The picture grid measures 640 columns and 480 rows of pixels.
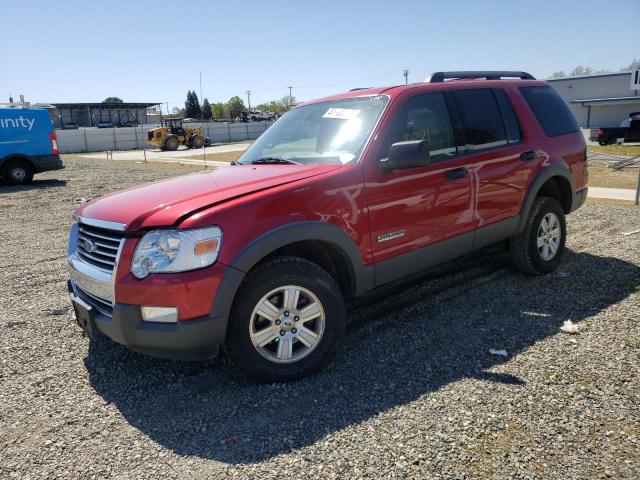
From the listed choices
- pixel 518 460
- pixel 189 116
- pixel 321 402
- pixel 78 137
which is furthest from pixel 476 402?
pixel 189 116

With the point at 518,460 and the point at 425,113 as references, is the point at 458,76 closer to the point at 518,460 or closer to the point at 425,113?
the point at 425,113

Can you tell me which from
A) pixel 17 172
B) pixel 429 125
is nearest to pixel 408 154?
pixel 429 125

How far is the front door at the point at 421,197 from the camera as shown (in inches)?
148

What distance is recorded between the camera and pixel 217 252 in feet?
9.89

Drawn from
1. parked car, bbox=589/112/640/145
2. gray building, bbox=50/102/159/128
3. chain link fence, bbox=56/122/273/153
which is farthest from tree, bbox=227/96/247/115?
parked car, bbox=589/112/640/145

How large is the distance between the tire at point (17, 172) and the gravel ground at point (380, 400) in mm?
12549

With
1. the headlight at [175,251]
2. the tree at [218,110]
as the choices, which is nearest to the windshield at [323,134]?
the headlight at [175,251]

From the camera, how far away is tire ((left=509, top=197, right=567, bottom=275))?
512 centimetres

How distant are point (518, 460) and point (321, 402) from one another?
3.79ft

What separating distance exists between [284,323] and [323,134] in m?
1.61

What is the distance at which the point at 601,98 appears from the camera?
53.9 meters

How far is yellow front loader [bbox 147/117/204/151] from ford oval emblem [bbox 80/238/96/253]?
122 feet

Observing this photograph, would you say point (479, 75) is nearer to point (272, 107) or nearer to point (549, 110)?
point (549, 110)

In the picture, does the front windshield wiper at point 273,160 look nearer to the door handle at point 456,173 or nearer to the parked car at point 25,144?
the door handle at point 456,173
